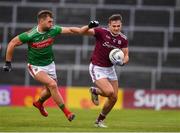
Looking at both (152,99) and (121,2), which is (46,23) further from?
(121,2)

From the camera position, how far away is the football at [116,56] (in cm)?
1577

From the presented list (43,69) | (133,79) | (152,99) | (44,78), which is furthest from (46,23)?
(133,79)

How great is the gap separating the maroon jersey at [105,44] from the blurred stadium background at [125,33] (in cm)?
1098

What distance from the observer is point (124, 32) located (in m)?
29.8

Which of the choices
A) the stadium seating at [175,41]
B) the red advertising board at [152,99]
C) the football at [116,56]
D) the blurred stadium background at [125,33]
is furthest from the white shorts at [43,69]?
the stadium seating at [175,41]

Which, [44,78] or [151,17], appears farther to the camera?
[151,17]

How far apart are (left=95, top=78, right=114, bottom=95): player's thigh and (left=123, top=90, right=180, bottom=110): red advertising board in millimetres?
10604

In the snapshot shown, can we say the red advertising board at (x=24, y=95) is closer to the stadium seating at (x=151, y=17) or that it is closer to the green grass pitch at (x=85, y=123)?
the stadium seating at (x=151, y=17)

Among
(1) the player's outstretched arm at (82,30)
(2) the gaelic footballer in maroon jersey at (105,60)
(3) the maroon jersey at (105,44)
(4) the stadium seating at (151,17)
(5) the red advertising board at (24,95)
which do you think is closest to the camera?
(1) the player's outstretched arm at (82,30)

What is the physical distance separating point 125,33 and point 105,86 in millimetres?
14087

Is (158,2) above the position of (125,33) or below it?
above

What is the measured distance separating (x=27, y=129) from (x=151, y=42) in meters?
16.0

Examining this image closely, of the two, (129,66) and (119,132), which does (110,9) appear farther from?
(119,132)

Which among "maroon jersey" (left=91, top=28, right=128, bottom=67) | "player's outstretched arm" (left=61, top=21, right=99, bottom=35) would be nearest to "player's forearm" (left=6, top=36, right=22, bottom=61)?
"player's outstretched arm" (left=61, top=21, right=99, bottom=35)
